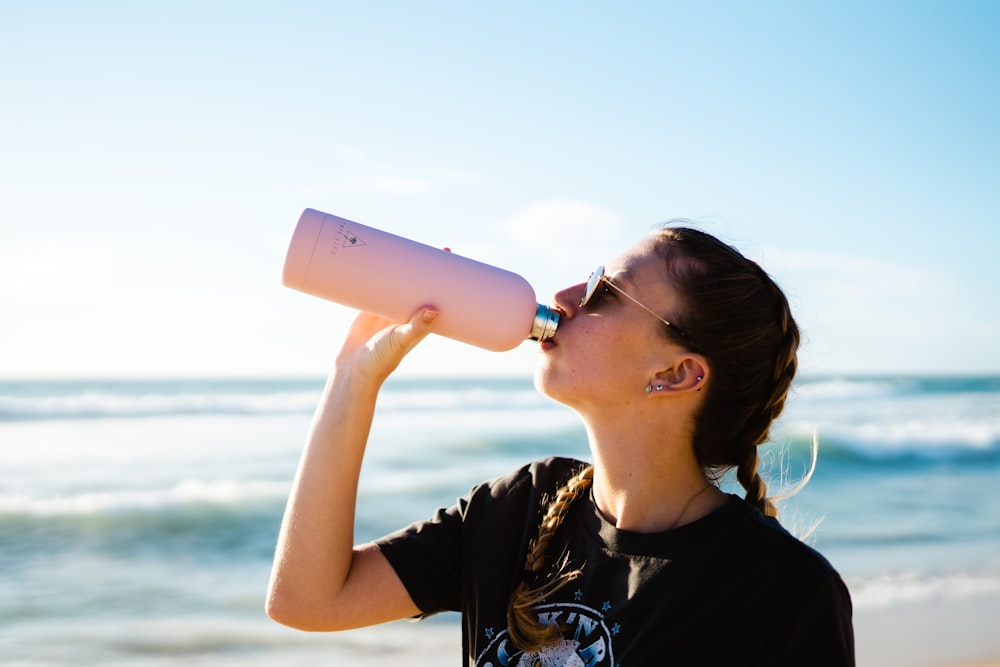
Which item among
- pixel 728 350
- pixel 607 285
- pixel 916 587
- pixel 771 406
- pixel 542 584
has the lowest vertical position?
pixel 916 587

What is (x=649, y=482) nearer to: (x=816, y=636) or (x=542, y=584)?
(x=542, y=584)

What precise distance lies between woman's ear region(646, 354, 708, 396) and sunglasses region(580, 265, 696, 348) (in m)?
0.04

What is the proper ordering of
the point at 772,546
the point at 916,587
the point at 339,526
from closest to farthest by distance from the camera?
1. the point at 772,546
2. the point at 339,526
3. the point at 916,587

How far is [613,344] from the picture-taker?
1.89m

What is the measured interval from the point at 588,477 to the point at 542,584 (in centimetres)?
28

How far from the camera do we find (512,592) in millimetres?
1828

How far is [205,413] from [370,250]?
15.6m

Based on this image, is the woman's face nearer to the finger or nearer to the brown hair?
the brown hair

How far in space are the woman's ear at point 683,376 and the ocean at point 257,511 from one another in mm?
310

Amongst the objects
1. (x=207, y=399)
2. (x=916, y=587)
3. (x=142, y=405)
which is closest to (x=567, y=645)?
(x=916, y=587)

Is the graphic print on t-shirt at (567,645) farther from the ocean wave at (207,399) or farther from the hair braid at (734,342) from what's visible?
the ocean wave at (207,399)

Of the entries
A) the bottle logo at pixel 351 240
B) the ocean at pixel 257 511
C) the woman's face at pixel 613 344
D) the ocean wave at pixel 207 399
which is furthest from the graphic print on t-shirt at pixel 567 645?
the ocean wave at pixel 207 399

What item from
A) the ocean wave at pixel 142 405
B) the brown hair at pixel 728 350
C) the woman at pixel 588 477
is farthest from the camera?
the ocean wave at pixel 142 405

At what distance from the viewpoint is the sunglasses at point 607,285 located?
6.20ft
